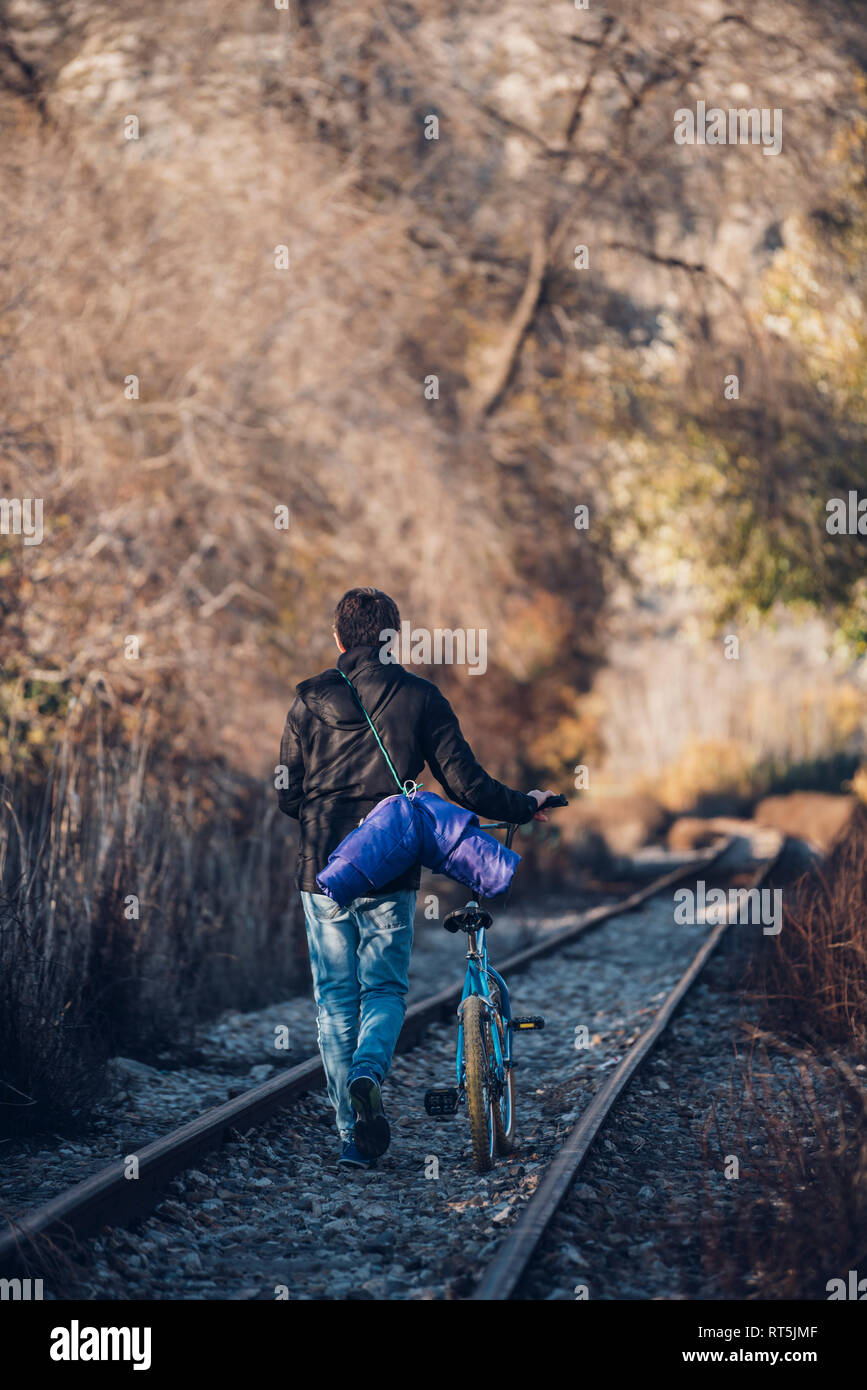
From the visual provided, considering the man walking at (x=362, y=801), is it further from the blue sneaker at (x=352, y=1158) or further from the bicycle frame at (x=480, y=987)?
the bicycle frame at (x=480, y=987)

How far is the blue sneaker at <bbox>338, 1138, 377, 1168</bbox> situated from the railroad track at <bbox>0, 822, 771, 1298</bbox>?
0.58 meters

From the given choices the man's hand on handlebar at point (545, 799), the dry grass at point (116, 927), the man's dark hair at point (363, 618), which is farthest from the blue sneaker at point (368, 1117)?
the man's dark hair at point (363, 618)

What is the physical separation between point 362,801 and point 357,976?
776 mm

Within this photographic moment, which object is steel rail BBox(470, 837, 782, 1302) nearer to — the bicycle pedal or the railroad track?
the railroad track

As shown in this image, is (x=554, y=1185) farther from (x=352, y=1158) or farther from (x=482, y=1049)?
(x=352, y=1158)

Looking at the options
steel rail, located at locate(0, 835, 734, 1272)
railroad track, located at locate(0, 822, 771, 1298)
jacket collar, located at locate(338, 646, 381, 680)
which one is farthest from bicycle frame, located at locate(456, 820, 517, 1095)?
steel rail, located at locate(0, 835, 734, 1272)

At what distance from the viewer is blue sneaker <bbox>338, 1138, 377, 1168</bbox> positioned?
5.58 m

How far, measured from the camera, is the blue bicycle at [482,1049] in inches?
215

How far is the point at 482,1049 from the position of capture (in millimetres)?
5457

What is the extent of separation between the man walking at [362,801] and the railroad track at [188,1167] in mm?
660

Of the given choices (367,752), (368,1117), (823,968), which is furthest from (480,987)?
(823,968)

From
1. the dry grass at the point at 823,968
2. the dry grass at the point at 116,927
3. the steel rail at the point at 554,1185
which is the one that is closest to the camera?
the steel rail at the point at 554,1185

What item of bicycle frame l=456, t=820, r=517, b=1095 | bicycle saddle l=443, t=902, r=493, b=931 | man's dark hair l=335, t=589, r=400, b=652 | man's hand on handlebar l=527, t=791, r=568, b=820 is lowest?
bicycle frame l=456, t=820, r=517, b=1095

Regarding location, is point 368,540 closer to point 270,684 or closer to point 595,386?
point 270,684
